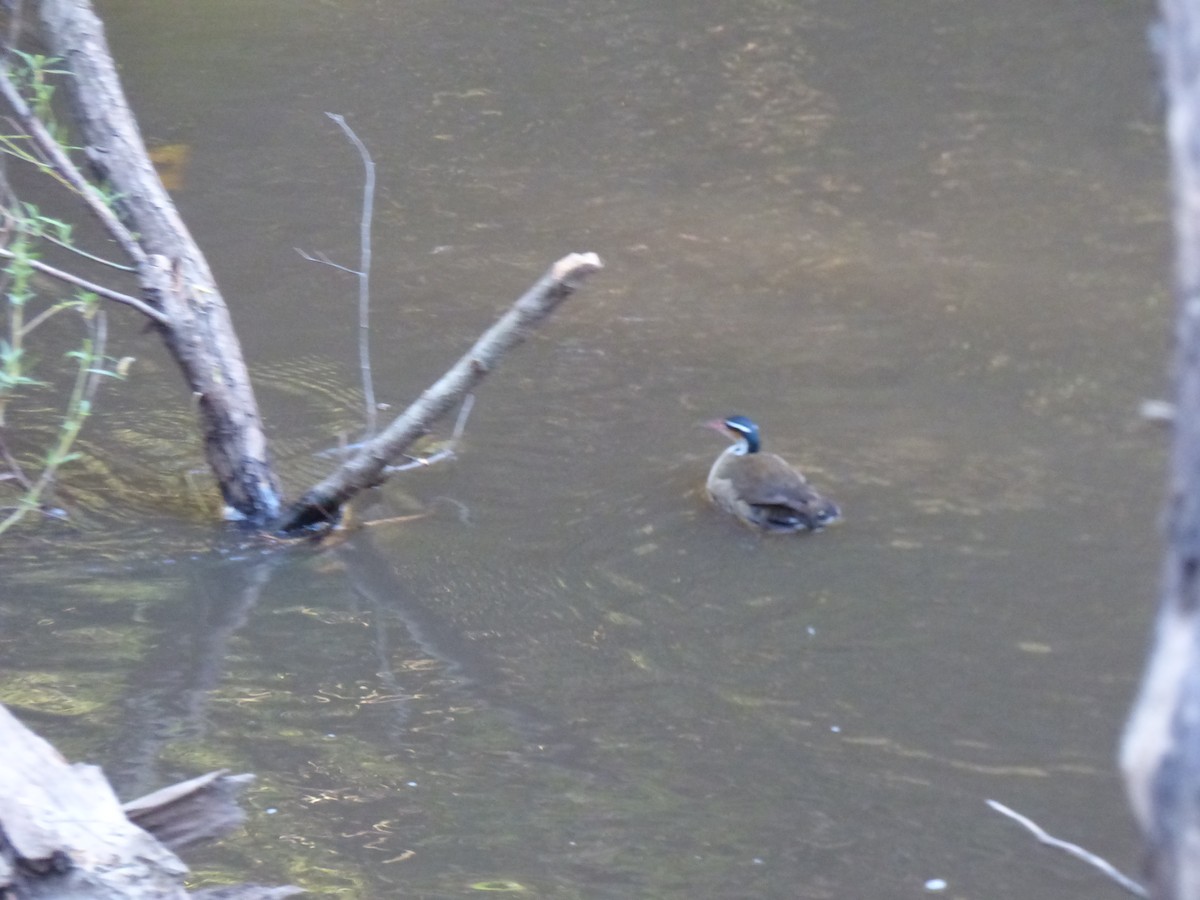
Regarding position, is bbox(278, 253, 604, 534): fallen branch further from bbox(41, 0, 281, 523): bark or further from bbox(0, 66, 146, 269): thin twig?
bbox(0, 66, 146, 269): thin twig

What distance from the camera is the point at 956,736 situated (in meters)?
5.38

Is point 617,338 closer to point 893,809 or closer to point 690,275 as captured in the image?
point 690,275

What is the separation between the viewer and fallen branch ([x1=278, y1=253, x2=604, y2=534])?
5.89m

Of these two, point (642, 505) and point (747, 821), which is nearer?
point (747, 821)

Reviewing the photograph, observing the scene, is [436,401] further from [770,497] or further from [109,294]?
[770,497]

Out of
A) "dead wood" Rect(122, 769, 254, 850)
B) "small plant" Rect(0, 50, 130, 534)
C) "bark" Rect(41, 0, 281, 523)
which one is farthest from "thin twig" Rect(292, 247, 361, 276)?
"dead wood" Rect(122, 769, 254, 850)

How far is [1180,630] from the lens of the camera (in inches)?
59.0

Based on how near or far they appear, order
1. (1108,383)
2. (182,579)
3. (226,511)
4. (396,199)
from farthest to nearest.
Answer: (396,199)
(1108,383)
(226,511)
(182,579)

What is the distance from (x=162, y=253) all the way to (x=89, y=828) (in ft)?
12.4

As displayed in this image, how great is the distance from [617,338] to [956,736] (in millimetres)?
4047

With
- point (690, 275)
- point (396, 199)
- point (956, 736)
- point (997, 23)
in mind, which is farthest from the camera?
point (997, 23)

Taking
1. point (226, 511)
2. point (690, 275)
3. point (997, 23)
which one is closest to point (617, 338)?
point (690, 275)

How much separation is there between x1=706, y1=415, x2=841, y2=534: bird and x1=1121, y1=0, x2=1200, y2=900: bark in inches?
203

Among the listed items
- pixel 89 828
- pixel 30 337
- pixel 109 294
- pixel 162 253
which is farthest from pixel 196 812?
pixel 30 337
